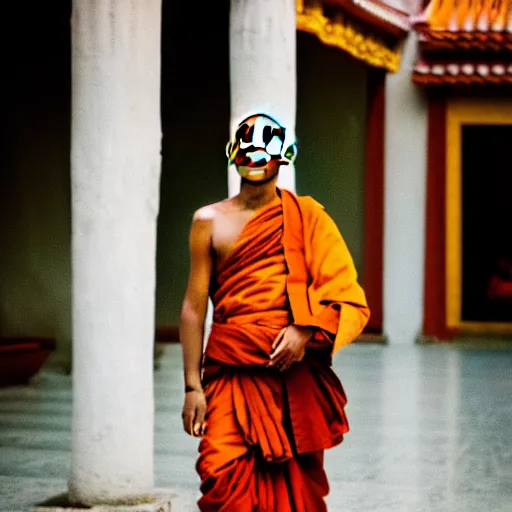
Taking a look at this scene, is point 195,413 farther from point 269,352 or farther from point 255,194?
point 255,194

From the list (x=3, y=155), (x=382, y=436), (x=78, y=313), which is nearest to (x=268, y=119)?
(x=78, y=313)

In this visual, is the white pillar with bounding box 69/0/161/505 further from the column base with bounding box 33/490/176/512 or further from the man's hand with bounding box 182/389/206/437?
A: the man's hand with bounding box 182/389/206/437

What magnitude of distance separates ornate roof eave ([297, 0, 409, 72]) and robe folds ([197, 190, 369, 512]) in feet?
24.2

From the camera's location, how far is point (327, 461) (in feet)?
25.2

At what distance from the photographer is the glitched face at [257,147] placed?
4617 millimetres

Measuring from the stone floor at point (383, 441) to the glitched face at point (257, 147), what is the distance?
2.23m

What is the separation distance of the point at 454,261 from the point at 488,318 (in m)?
0.89

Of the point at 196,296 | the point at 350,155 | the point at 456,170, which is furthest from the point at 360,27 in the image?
the point at 196,296

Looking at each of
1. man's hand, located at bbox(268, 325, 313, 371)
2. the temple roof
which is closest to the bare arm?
man's hand, located at bbox(268, 325, 313, 371)

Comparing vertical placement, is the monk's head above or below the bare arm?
above

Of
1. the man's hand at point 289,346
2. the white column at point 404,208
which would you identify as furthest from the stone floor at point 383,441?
the white column at point 404,208

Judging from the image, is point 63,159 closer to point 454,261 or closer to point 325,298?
point 454,261

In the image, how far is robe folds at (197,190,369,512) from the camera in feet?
15.1

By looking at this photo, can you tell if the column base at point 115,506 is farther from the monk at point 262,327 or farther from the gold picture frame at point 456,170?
the gold picture frame at point 456,170
